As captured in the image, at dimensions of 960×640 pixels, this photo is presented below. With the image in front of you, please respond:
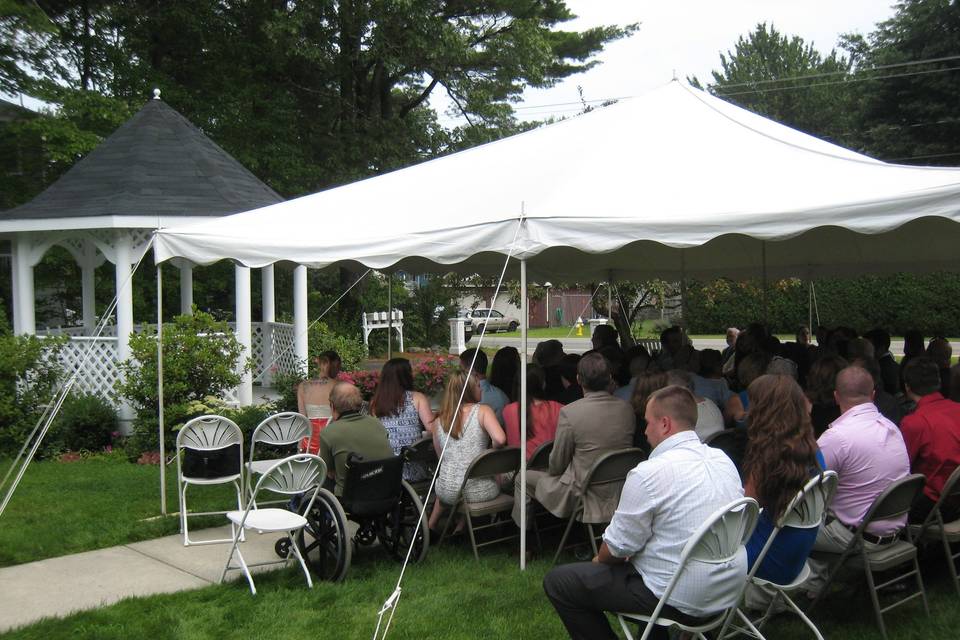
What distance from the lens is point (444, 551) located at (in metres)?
5.64

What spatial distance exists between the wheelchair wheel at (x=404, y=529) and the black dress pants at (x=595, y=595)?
1964 millimetres

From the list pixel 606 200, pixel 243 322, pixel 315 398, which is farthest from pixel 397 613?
pixel 243 322

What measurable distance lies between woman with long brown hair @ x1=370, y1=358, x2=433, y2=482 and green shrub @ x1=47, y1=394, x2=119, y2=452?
18.1 ft

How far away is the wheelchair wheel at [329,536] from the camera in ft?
16.2

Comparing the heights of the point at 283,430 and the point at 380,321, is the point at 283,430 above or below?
below

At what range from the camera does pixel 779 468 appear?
3525 mm

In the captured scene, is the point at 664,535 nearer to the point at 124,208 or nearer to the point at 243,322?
the point at 124,208

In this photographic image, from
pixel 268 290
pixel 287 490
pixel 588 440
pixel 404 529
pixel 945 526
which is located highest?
pixel 268 290

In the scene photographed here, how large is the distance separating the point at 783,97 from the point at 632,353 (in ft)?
136

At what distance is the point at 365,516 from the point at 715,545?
261 centimetres

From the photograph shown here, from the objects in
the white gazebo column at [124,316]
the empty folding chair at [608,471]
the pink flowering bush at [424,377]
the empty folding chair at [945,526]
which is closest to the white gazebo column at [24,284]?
the white gazebo column at [124,316]

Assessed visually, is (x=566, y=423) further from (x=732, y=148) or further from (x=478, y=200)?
(x=732, y=148)

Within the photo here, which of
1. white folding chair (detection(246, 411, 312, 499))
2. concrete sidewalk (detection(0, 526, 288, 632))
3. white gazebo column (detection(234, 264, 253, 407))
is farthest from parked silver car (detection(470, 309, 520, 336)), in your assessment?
concrete sidewalk (detection(0, 526, 288, 632))

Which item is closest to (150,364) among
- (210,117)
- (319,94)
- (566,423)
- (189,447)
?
(189,447)
